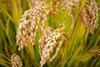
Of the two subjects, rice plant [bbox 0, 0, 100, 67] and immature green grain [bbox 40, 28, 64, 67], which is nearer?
immature green grain [bbox 40, 28, 64, 67]

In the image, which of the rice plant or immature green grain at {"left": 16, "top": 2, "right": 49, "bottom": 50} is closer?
immature green grain at {"left": 16, "top": 2, "right": 49, "bottom": 50}

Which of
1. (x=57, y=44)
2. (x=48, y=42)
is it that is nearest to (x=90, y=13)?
(x=48, y=42)

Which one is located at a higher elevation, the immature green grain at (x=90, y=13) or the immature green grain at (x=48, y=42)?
the immature green grain at (x=90, y=13)

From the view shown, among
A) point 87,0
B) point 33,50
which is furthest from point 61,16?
point 87,0

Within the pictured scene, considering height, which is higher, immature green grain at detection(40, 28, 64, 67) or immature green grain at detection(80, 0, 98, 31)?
immature green grain at detection(80, 0, 98, 31)

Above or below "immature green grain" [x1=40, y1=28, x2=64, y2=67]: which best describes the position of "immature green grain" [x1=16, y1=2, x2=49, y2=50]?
above

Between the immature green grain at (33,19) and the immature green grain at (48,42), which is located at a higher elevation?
the immature green grain at (33,19)

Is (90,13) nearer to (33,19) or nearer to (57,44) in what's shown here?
(33,19)

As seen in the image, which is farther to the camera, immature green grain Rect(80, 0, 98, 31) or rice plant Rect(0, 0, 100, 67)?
rice plant Rect(0, 0, 100, 67)

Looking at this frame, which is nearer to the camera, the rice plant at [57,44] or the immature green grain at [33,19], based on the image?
the immature green grain at [33,19]

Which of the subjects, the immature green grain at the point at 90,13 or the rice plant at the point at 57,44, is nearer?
the immature green grain at the point at 90,13

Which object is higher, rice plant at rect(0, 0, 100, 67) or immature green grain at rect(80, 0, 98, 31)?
immature green grain at rect(80, 0, 98, 31)
